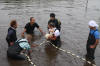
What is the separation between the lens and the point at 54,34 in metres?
9.27

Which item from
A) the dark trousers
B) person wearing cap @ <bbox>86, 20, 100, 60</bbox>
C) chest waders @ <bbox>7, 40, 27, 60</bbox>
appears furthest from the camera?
the dark trousers

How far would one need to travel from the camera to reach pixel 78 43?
10.2 metres

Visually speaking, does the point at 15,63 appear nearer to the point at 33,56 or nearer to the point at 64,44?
the point at 33,56

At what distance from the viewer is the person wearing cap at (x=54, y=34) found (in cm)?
912

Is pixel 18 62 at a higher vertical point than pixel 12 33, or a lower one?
Answer: lower

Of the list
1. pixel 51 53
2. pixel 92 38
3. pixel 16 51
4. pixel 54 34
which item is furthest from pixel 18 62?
pixel 92 38

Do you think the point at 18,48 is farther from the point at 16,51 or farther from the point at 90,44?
the point at 90,44

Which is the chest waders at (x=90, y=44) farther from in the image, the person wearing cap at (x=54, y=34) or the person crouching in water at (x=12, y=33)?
the person crouching in water at (x=12, y=33)

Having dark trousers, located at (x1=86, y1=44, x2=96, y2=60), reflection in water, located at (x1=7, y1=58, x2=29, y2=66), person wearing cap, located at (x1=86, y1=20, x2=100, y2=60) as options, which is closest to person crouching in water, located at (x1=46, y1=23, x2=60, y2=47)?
dark trousers, located at (x1=86, y1=44, x2=96, y2=60)

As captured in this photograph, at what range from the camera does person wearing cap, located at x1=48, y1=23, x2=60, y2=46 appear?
359 inches

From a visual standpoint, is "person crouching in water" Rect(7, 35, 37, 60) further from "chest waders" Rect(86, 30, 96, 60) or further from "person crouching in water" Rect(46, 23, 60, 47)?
"chest waders" Rect(86, 30, 96, 60)

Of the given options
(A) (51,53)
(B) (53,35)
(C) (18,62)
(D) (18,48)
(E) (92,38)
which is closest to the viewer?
(E) (92,38)

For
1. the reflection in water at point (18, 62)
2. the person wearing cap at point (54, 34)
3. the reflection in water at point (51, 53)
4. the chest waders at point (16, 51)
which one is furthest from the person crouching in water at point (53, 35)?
the reflection in water at point (18, 62)

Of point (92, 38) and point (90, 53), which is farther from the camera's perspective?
point (90, 53)
